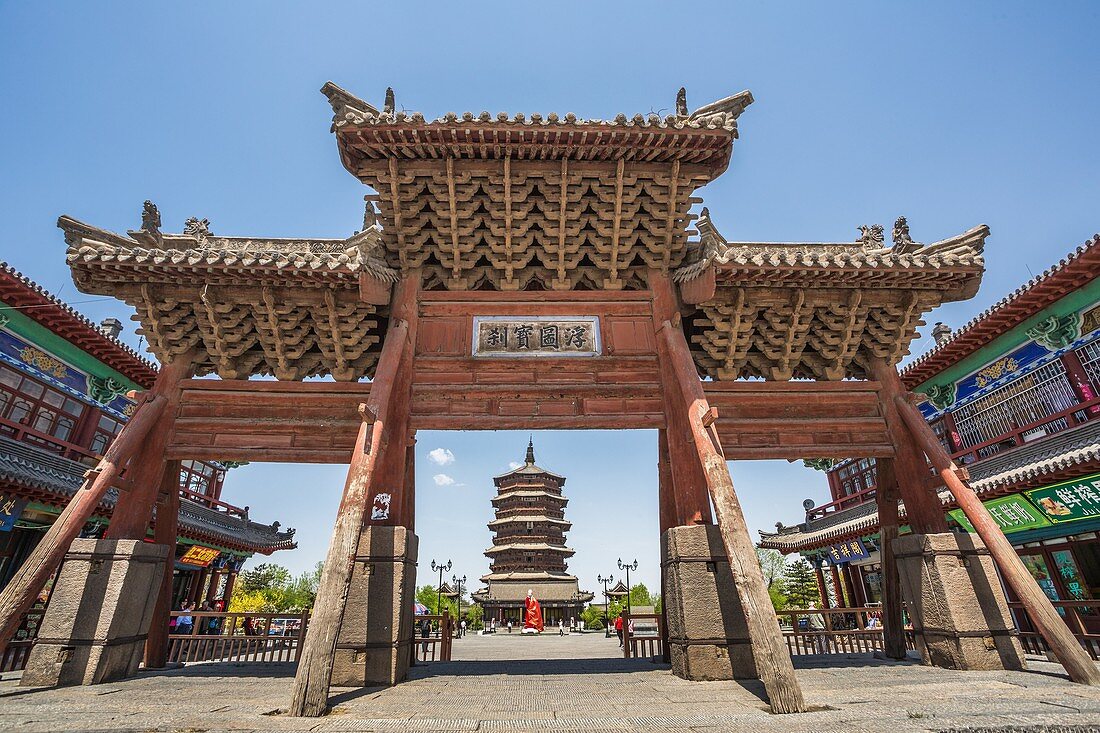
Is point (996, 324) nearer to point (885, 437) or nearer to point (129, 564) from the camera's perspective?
point (885, 437)

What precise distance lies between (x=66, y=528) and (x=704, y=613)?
7.41 meters

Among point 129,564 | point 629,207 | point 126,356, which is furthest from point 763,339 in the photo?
point 126,356

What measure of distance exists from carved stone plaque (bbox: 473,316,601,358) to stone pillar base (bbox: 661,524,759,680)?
3.01 metres

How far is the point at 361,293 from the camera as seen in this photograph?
7.30m

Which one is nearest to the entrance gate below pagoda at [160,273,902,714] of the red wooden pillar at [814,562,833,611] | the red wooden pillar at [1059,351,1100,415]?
the red wooden pillar at [1059,351,1100,415]

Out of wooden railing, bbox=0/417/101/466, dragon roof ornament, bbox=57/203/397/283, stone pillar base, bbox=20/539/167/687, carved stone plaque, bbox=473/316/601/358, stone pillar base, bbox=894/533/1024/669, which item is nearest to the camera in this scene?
stone pillar base, bbox=20/539/167/687

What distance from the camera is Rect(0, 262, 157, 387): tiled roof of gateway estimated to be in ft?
41.2

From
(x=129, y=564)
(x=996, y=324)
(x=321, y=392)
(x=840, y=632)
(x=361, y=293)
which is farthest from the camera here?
(x=996, y=324)

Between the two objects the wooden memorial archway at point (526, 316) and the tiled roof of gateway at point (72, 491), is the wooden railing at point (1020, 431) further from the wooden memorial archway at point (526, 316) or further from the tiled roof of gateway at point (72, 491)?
the tiled roof of gateway at point (72, 491)

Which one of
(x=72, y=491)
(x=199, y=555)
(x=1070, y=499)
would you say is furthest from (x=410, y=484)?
(x=199, y=555)

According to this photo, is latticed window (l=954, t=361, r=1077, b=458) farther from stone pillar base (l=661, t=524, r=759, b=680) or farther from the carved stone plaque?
the carved stone plaque

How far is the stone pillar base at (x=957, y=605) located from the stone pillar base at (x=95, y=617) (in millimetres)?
10040

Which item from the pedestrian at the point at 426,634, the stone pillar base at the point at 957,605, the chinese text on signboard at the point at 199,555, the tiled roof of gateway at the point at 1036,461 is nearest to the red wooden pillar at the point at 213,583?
the chinese text on signboard at the point at 199,555

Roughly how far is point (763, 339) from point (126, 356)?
18.2 metres
